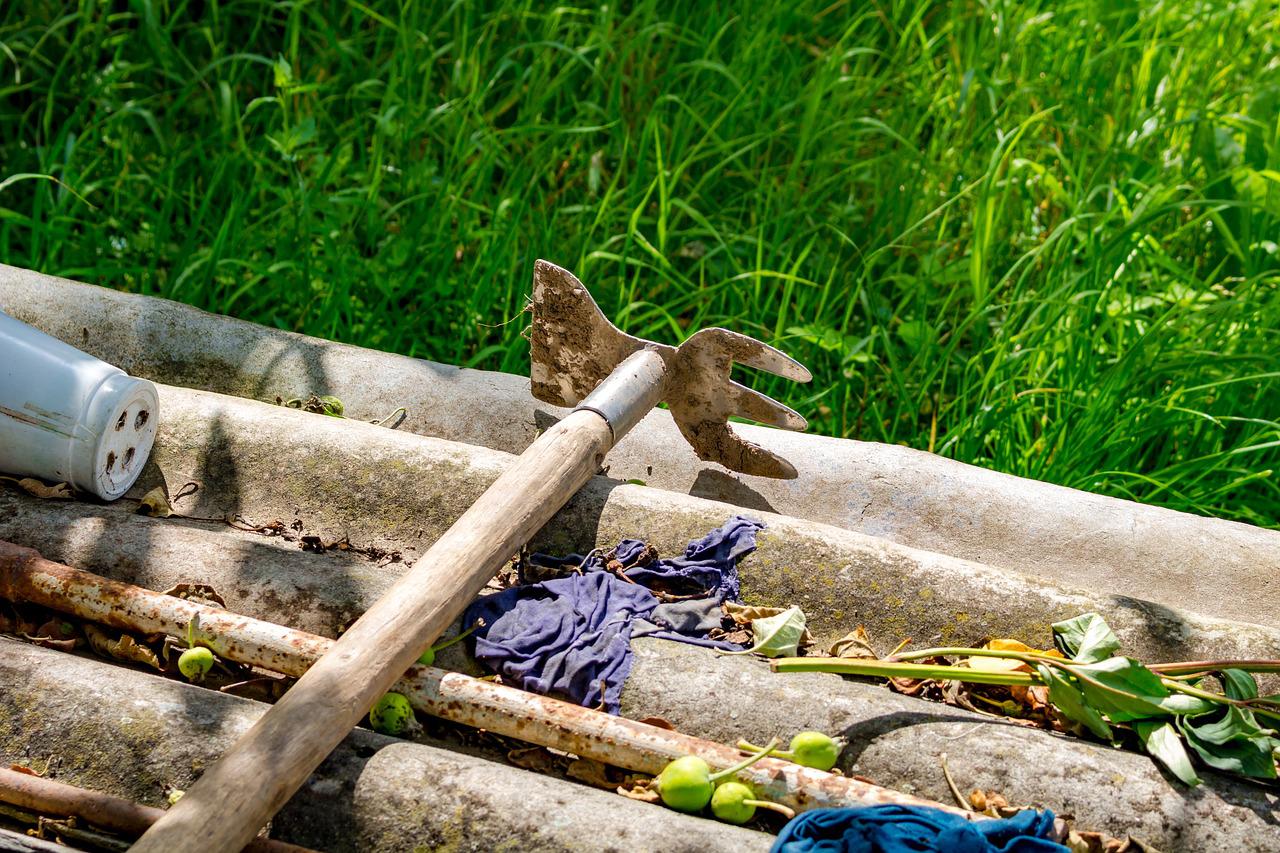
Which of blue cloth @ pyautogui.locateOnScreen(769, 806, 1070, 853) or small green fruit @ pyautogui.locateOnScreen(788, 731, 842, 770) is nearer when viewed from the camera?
blue cloth @ pyautogui.locateOnScreen(769, 806, 1070, 853)

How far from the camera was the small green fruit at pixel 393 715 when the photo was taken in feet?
7.09

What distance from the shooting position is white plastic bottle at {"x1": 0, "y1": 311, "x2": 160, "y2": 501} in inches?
102

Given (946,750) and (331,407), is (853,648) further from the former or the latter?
(331,407)

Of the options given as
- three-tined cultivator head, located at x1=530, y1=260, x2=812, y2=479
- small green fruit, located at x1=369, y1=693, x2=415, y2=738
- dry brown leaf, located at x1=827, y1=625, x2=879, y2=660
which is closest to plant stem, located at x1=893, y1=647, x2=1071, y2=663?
dry brown leaf, located at x1=827, y1=625, x2=879, y2=660

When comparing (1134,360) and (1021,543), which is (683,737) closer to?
(1021,543)

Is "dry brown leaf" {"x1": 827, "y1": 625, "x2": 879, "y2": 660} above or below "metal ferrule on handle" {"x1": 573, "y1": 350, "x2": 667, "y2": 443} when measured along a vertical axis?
below

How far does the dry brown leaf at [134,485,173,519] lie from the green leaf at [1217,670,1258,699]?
2350 millimetres

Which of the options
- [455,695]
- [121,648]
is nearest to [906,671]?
[455,695]

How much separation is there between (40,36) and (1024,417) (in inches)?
175

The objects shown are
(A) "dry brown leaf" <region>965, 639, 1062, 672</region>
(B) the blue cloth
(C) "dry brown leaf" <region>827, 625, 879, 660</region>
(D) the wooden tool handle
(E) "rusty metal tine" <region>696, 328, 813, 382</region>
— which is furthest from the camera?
(E) "rusty metal tine" <region>696, 328, 813, 382</region>

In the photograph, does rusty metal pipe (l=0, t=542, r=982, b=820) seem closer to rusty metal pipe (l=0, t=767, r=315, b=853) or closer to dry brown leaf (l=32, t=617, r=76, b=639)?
dry brown leaf (l=32, t=617, r=76, b=639)

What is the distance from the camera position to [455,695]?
2162mm

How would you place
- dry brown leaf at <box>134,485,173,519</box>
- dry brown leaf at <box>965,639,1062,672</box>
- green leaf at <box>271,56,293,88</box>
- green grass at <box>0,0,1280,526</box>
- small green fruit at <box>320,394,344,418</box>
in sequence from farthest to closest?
1. green leaf at <box>271,56,293,88</box>
2. green grass at <box>0,0,1280,526</box>
3. small green fruit at <box>320,394,344,418</box>
4. dry brown leaf at <box>134,485,173,519</box>
5. dry brown leaf at <box>965,639,1062,672</box>

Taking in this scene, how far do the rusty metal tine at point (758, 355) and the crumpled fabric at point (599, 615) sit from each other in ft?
1.56
